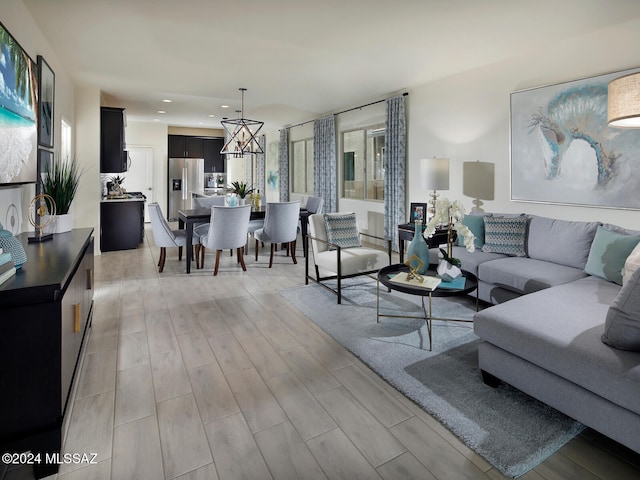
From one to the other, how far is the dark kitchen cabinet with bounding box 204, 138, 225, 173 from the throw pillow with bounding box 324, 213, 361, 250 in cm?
769

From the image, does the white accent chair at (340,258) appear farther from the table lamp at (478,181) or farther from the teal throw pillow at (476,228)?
the table lamp at (478,181)

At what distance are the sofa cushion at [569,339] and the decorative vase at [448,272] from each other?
1.74ft

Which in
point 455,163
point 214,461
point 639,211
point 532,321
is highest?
point 455,163

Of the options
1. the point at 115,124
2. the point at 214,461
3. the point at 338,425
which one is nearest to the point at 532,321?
the point at 338,425

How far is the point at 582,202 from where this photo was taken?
3.65 m

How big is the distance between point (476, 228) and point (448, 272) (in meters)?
1.41

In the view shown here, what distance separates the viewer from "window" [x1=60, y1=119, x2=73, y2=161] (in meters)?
4.98

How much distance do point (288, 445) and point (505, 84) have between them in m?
4.31

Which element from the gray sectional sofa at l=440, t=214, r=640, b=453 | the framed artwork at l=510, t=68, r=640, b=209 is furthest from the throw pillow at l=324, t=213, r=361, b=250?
the framed artwork at l=510, t=68, r=640, b=209

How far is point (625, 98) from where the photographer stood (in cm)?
192

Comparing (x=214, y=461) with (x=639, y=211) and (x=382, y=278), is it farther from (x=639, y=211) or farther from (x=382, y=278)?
(x=639, y=211)

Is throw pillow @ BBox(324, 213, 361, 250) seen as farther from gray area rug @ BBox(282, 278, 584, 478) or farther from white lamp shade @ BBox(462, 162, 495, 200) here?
white lamp shade @ BBox(462, 162, 495, 200)

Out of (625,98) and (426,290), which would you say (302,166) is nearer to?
(426,290)

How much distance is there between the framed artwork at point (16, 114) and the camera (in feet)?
7.55
